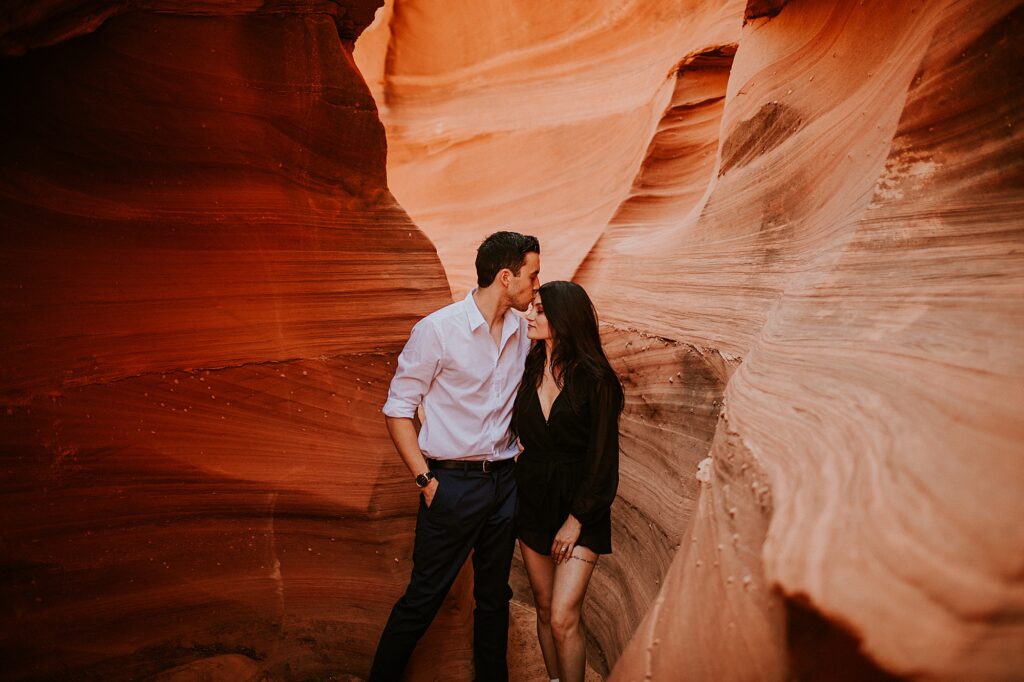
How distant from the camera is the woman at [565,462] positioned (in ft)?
8.32

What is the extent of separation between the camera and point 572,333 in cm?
260

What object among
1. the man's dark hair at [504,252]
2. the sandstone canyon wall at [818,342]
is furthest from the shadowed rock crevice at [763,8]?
the man's dark hair at [504,252]

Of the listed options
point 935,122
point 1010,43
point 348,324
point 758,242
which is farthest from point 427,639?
point 1010,43

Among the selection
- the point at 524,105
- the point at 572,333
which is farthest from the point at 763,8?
the point at 524,105

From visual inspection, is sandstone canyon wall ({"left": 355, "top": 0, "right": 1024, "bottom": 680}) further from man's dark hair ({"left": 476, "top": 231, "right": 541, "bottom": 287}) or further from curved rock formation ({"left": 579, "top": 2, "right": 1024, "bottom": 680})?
man's dark hair ({"left": 476, "top": 231, "right": 541, "bottom": 287})

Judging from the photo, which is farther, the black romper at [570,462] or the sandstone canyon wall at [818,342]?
the black romper at [570,462]

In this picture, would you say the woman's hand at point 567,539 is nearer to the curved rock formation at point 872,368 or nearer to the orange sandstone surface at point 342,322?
the orange sandstone surface at point 342,322

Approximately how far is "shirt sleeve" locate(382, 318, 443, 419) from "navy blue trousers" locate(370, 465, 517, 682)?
321 millimetres

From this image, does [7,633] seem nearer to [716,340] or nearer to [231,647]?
[231,647]

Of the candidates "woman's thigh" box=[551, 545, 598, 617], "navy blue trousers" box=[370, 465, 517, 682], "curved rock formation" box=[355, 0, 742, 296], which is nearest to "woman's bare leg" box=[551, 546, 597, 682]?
"woman's thigh" box=[551, 545, 598, 617]

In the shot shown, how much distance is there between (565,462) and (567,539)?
0.29m

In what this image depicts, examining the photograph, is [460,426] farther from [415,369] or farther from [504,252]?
[504,252]

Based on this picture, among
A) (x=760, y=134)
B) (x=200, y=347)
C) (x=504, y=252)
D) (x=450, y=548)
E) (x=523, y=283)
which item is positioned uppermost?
(x=760, y=134)

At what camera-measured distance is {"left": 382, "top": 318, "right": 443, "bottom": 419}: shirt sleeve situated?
261 centimetres
